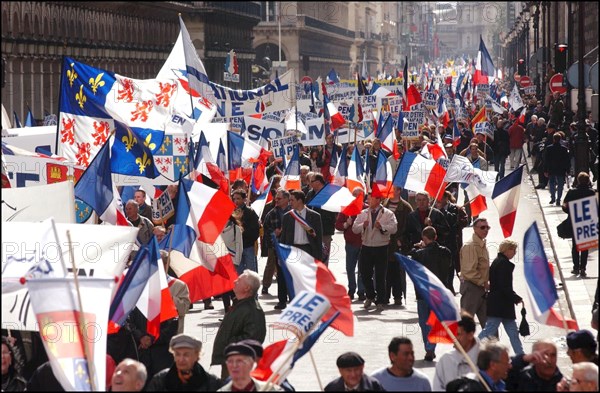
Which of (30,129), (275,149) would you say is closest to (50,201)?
(30,129)

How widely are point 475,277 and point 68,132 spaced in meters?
5.51

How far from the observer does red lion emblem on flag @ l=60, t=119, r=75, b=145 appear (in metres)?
17.6

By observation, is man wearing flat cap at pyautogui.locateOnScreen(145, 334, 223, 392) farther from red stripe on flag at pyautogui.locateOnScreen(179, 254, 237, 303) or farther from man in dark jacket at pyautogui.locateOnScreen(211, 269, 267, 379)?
red stripe on flag at pyautogui.locateOnScreen(179, 254, 237, 303)

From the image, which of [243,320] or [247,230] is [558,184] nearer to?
[247,230]

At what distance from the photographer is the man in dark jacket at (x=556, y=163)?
1150 inches

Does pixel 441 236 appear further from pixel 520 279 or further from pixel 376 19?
pixel 376 19

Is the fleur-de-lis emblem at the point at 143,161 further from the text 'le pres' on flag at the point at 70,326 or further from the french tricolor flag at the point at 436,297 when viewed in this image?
the text 'le pres' on flag at the point at 70,326

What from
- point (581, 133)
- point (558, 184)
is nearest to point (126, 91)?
point (581, 133)

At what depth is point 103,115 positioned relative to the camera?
18062 mm

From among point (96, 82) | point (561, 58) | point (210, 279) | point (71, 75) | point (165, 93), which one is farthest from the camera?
point (561, 58)

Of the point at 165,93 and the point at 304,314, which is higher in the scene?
the point at 165,93

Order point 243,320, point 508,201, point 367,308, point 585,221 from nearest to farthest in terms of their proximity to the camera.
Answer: point 585,221 < point 243,320 < point 508,201 < point 367,308

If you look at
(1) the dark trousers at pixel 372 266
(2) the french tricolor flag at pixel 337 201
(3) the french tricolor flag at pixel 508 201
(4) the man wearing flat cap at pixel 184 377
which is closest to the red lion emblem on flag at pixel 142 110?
Answer: (2) the french tricolor flag at pixel 337 201

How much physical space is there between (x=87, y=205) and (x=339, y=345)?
2.75 metres
